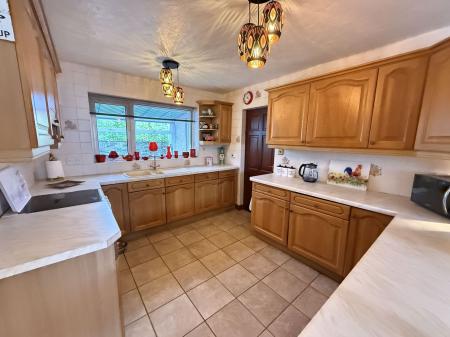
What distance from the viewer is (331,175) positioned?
2.23 meters

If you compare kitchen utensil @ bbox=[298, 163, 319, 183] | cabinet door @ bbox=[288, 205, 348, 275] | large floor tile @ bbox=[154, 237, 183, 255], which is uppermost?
kitchen utensil @ bbox=[298, 163, 319, 183]

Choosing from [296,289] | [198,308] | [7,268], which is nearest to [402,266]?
[296,289]

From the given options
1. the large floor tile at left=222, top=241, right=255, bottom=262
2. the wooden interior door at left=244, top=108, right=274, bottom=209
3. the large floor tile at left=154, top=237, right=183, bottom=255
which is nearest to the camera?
the large floor tile at left=222, top=241, right=255, bottom=262

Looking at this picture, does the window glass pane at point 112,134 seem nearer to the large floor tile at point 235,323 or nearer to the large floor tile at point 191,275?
the large floor tile at point 191,275

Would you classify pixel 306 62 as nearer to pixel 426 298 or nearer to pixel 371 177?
pixel 371 177

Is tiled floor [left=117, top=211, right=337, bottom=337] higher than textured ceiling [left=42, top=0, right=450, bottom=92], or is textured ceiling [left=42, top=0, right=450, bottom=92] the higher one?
textured ceiling [left=42, top=0, right=450, bottom=92]

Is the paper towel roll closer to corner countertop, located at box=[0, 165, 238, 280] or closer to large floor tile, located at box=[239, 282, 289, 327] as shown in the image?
corner countertop, located at box=[0, 165, 238, 280]

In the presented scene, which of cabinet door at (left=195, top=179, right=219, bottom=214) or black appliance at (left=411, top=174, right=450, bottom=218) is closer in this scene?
black appliance at (left=411, top=174, right=450, bottom=218)

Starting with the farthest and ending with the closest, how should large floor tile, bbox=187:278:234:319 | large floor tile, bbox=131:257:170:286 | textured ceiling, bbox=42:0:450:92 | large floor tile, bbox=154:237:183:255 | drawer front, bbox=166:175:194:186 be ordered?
drawer front, bbox=166:175:194:186 → large floor tile, bbox=154:237:183:255 → large floor tile, bbox=131:257:170:286 → large floor tile, bbox=187:278:234:319 → textured ceiling, bbox=42:0:450:92

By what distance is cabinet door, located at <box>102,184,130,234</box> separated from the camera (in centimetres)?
229

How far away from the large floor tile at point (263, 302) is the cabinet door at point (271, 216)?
2.22 feet

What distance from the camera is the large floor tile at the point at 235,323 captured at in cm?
135

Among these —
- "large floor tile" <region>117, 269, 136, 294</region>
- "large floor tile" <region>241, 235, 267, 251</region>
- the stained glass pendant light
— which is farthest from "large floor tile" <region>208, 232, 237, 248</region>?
the stained glass pendant light

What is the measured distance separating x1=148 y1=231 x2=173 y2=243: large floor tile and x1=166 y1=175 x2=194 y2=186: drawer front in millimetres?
751
